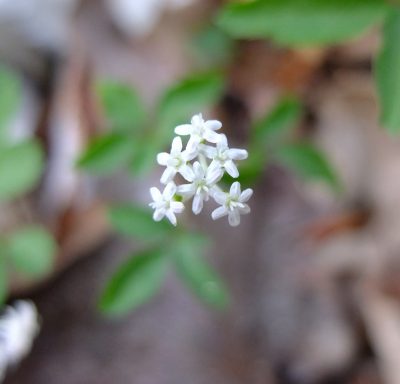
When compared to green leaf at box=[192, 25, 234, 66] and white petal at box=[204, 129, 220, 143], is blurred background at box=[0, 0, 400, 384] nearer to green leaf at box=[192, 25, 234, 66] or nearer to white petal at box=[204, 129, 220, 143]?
green leaf at box=[192, 25, 234, 66]

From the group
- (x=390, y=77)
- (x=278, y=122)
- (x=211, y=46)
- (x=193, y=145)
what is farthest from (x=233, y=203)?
(x=211, y=46)

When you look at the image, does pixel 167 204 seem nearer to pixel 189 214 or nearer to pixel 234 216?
pixel 234 216

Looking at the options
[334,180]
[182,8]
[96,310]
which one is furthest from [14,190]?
[182,8]

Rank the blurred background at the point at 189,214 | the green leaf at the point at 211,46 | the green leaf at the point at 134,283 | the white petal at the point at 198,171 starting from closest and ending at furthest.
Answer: the white petal at the point at 198,171, the green leaf at the point at 134,283, the blurred background at the point at 189,214, the green leaf at the point at 211,46

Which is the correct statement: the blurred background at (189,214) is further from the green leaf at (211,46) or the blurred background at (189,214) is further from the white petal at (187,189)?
the white petal at (187,189)

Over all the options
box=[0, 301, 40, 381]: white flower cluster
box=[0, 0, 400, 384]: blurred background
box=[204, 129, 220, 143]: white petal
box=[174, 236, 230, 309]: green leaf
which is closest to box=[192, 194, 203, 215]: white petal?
box=[204, 129, 220, 143]: white petal

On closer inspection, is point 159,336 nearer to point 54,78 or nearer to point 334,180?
point 334,180

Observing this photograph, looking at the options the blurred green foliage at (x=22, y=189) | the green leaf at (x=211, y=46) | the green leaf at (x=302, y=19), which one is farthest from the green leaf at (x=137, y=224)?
the green leaf at (x=211, y=46)
